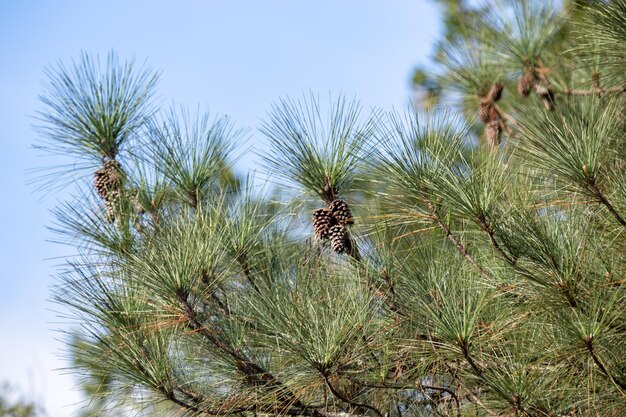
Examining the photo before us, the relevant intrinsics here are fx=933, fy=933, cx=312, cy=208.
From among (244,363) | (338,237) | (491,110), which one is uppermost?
(491,110)

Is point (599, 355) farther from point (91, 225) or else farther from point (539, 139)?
point (91, 225)

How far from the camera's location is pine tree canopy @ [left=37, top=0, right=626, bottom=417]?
1.74m

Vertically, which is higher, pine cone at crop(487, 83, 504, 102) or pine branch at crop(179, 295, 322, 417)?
pine cone at crop(487, 83, 504, 102)

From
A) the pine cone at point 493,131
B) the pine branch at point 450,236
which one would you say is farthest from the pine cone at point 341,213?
the pine cone at point 493,131

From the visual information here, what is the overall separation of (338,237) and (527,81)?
1.09m

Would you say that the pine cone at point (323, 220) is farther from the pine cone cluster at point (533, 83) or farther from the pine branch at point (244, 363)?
the pine cone cluster at point (533, 83)

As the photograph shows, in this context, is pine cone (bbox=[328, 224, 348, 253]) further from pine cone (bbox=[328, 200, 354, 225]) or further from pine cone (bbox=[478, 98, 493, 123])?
pine cone (bbox=[478, 98, 493, 123])

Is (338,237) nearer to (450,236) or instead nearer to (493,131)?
(450,236)

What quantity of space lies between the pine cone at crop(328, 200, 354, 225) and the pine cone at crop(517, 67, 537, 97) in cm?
102

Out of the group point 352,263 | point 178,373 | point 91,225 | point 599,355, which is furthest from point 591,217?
point 91,225

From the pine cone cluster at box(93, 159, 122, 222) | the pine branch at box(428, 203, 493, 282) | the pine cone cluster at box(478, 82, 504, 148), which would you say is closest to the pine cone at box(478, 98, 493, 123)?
the pine cone cluster at box(478, 82, 504, 148)

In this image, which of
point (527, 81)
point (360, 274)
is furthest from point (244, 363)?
point (527, 81)

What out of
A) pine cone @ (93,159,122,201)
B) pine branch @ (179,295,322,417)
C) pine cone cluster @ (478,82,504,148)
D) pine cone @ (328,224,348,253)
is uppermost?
pine cone cluster @ (478,82,504,148)

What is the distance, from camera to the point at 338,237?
1.97 m
